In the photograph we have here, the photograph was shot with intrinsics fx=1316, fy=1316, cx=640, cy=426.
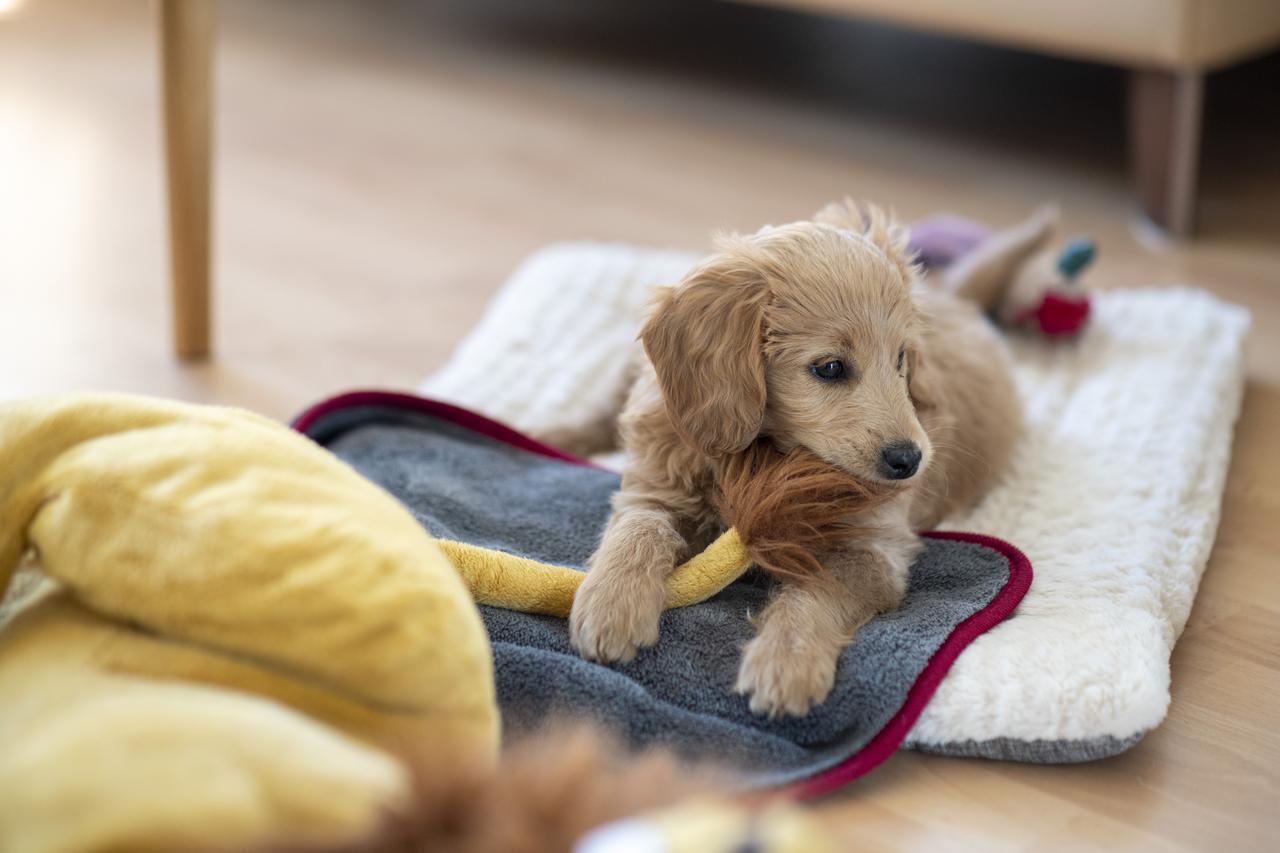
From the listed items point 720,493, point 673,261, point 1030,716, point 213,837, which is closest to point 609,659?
point 720,493

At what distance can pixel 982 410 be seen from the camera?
6.19 ft

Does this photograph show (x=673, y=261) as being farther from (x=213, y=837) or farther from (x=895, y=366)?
(x=213, y=837)

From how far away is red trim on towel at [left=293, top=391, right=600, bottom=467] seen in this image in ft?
6.55

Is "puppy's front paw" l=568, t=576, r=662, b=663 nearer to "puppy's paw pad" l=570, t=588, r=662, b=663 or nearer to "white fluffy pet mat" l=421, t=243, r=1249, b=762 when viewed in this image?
"puppy's paw pad" l=570, t=588, r=662, b=663

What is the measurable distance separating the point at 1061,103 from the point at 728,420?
2867 millimetres

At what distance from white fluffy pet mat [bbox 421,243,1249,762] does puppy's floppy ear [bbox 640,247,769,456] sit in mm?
229

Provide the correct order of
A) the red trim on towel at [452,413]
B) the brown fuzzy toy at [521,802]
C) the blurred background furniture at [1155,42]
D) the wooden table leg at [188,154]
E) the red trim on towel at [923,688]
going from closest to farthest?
the brown fuzzy toy at [521,802], the red trim on towel at [923,688], the red trim on towel at [452,413], the wooden table leg at [188,154], the blurred background furniture at [1155,42]

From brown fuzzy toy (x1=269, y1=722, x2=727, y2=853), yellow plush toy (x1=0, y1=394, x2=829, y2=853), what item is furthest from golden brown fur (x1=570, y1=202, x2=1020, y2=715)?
brown fuzzy toy (x1=269, y1=722, x2=727, y2=853)

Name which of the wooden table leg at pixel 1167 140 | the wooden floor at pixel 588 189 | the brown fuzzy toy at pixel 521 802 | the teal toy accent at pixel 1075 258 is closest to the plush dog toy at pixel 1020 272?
the teal toy accent at pixel 1075 258

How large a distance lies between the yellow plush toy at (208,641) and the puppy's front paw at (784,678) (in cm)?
32

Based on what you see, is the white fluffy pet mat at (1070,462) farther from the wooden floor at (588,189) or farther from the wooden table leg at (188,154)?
the wooden table leg at (188,154)

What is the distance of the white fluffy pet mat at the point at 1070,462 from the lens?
4.73 ft

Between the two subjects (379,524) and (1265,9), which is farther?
(1265,9)

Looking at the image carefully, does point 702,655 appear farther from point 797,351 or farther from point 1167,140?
point 1167,140
